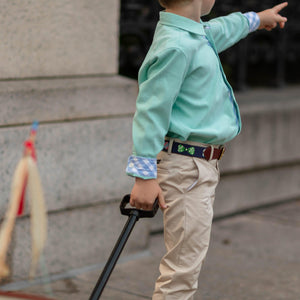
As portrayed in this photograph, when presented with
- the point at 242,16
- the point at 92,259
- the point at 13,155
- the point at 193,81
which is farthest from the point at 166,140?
the point at 92,259

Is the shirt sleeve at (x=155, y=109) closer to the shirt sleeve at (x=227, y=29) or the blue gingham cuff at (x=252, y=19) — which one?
the shirt sleeve at (x=227, y=29)

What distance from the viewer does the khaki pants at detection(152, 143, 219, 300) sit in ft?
8.86

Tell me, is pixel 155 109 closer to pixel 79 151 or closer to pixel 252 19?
pixel 252 19

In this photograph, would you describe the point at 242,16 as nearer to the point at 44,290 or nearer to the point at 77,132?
the point at 77,132

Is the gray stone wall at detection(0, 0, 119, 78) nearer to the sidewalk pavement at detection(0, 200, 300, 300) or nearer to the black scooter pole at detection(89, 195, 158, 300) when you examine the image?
the sidewalk pavement at detection(0, 200, 300, 300)

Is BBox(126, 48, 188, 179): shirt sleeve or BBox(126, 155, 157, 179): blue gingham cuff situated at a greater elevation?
BBox(126, 48, 188, 179): shirt sleeve

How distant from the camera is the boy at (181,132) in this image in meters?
2.51

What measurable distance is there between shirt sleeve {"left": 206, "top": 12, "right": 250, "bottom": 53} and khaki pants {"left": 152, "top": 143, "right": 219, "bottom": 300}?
593mm

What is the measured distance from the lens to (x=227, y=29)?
3002 mm

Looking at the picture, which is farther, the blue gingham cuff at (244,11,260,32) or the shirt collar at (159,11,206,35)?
the blue gingham cuff at (244,11,260,32)

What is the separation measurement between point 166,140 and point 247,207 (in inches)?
119

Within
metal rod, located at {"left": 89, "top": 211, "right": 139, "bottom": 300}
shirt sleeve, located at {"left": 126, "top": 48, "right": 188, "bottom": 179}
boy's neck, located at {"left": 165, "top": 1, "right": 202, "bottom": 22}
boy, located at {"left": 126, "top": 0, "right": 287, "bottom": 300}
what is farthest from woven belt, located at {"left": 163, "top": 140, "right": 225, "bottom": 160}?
boy's neck, located at {"left": 165, "top": 1, "right": 202, "bottom": 22}

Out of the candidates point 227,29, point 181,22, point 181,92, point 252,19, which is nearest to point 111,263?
point 181,92

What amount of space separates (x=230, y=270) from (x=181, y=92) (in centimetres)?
188
